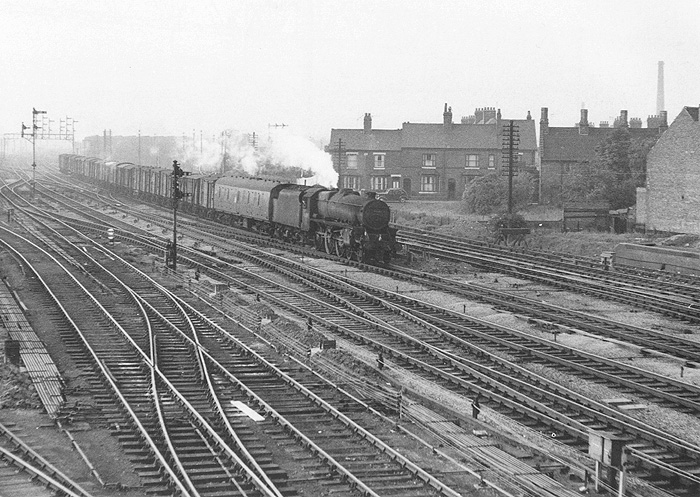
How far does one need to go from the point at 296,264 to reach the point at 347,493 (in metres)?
21.4

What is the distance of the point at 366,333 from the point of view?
70.1ft

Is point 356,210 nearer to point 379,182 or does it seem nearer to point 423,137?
point 379,182

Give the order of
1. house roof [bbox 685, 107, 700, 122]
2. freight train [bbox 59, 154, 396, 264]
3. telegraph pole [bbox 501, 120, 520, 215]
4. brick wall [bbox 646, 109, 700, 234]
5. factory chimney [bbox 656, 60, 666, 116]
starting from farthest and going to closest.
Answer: factory chimney [bbox 656, 60, 666, 116] → telegraph pole [bbox 501, 120, 520, 215] → house roof [bbox 685, 107, 700, 122] → brick wall [bbox 646, 109, 700, 234] → freight train [bbox 59, 154, 396, 264]

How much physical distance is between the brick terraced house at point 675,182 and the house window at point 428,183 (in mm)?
28868

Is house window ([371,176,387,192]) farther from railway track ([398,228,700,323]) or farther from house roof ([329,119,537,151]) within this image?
railway track ([398,228,700,323])

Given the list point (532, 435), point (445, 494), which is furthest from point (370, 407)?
point (445, 494)

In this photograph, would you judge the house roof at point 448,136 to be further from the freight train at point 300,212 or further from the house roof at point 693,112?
the house roof at point 693,112

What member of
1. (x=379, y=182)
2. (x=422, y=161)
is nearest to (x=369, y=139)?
(x=379, y=182)

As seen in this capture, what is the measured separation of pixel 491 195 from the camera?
5850cm

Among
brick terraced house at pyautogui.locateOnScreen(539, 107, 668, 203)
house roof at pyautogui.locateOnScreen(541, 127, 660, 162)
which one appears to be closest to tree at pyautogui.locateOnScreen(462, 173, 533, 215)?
brick terraced house at pyautogui.locateOnScreen(539, 107, 668, 203)

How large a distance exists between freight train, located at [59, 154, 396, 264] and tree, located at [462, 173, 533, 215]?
17.4 m

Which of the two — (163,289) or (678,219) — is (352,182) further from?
(163,289)

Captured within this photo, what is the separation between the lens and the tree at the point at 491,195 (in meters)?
58.3

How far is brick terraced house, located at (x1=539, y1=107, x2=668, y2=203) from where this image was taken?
218 feet
